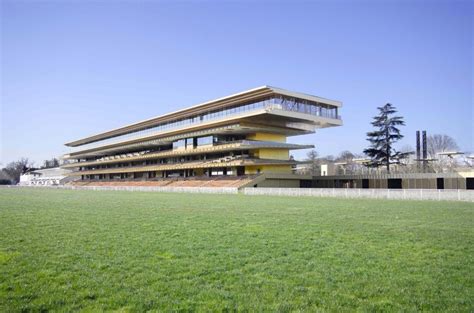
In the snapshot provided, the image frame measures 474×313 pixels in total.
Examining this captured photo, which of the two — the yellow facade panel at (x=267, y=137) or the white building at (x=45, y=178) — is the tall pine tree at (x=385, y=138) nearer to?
the yellow facade panel at (x=267, y=137)

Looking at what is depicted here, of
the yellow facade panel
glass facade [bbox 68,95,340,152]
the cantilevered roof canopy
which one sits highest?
the cantilevered roof canopy

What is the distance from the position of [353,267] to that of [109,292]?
466cm

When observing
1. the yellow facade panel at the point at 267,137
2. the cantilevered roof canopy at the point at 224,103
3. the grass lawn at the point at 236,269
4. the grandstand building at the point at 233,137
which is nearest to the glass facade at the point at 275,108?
the grandstand building at the point at 233,137

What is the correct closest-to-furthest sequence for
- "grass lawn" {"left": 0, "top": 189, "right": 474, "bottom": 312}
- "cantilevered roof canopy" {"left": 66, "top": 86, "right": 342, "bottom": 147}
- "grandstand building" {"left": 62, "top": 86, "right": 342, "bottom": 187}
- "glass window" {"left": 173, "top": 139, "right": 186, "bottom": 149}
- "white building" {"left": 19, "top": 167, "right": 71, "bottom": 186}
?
"grass lawn" {"left": 0, "top": 189, "right": 474, "bottom": 312}
"cantilevered roof canopy" {"left": 66, "top": 86, "right": 342, "bottom": 147}
"grandstand building" {"left": 62, "top": 86, "right": 342, "bottom": 187}
"glass window" {"left": 173, "top": 139, "right": 186, "bottom": 149}
"white building" {"left": 19, "top": 167, "right": 71, "bottom": 186}

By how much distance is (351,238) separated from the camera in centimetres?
1116

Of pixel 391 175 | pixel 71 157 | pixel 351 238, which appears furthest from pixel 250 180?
pixel 71 157

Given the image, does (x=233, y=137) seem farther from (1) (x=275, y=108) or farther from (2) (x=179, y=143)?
(2) (x=179, y=143)

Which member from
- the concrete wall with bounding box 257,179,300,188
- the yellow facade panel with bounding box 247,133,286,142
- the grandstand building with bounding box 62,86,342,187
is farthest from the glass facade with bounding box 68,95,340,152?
the concrete wall with bounding box 257,179,300,188

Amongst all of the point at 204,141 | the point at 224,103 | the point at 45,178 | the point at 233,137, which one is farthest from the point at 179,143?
the point at 45,178

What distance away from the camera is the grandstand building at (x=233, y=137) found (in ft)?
193

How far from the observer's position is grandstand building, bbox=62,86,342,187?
→ 58875 mm

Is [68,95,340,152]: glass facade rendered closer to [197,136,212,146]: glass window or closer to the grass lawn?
[197,136,212,146]: glass window

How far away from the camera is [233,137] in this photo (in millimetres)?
67562

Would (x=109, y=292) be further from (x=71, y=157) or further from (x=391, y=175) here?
(x=71, y=157)
